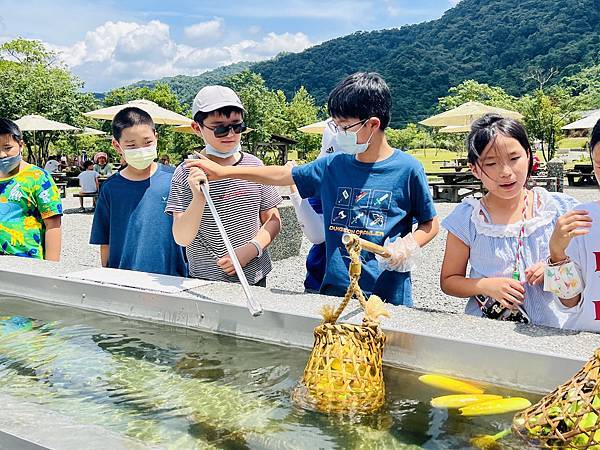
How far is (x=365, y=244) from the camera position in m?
2.12

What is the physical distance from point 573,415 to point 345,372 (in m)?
0.63

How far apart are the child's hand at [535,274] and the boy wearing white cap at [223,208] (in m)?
1.29

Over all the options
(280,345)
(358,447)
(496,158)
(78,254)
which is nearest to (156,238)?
(280,345)

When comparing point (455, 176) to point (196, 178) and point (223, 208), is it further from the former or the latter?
point (196, 178)

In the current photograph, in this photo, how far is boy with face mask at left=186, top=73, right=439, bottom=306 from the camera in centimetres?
269

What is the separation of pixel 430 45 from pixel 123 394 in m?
123

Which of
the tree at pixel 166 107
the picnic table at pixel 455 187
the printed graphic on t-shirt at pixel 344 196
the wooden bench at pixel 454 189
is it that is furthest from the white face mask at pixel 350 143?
the tree at pixel 166 107

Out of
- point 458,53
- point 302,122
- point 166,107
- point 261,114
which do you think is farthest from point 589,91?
point 458,53

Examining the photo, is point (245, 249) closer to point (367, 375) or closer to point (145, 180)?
point (145, 180)

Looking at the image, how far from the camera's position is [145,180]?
3617mm

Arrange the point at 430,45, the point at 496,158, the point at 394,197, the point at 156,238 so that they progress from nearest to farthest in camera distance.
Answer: the point at 496,158
the point at 394,197
the point at 156,238
the point at 430,45

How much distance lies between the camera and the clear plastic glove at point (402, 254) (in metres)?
2.38

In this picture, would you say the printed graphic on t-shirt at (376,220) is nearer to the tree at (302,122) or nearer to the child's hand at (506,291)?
the child's hand at (506,291)

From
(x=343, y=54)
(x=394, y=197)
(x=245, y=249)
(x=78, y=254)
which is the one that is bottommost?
(x=78, y=254)
